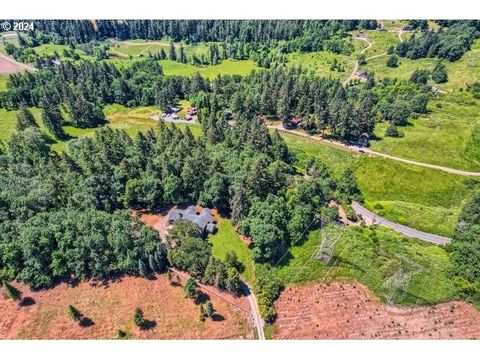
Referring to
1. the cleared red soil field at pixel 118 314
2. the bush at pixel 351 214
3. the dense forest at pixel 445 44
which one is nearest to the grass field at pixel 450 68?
the dense forest at pixel 445 44

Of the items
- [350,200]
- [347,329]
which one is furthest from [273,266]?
[350,200]

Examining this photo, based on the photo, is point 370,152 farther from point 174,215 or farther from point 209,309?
point 209,309

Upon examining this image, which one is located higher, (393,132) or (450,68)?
(450,68)

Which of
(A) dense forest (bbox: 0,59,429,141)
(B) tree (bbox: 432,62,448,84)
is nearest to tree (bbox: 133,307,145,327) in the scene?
(A) dense forest (bbox: 0,59,429,141)

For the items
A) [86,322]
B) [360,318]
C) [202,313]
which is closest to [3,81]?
[86,322]

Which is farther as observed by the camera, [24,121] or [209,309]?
[24,121]

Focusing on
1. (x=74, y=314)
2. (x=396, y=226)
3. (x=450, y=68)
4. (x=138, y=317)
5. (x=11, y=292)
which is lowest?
(x=74, y=314)

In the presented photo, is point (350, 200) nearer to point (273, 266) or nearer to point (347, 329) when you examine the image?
point (273, 266)
